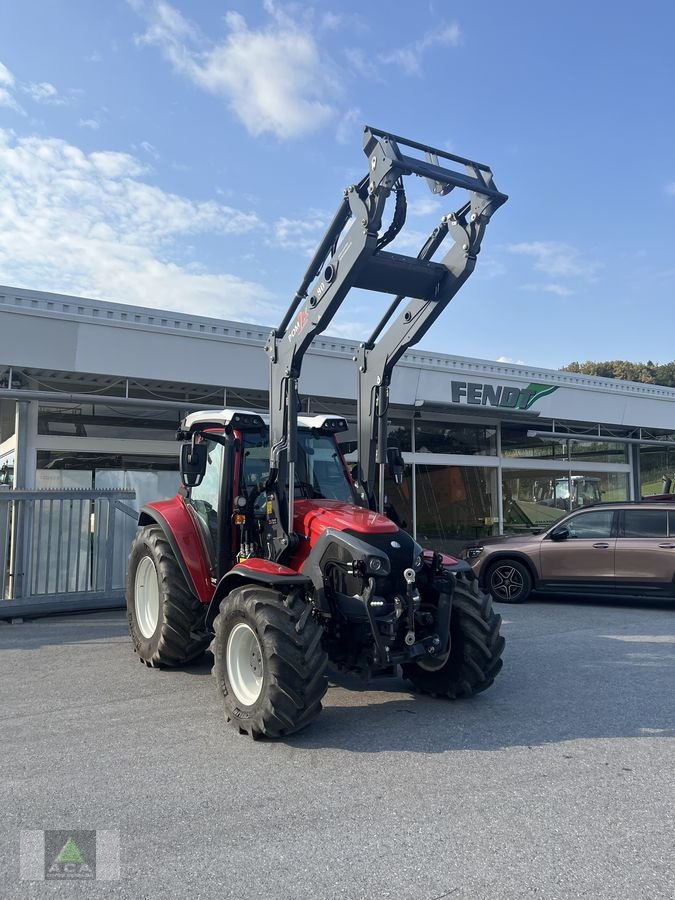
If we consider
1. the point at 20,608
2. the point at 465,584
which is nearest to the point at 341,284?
the point at 465,584

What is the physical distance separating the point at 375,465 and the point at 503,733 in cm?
256

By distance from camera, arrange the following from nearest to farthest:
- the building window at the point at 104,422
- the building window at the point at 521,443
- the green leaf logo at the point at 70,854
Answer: the green leaf logo at the point at 70,854 → the building window at the point at 104,422 → the building window at the point at 521,443

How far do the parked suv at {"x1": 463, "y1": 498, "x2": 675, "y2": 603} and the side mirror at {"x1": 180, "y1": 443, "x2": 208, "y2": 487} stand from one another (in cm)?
660

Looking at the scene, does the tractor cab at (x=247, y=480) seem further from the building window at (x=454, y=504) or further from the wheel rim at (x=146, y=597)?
the building window at (x=454, y=504)

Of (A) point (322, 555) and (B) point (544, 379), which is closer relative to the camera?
(A) point (322, 555)

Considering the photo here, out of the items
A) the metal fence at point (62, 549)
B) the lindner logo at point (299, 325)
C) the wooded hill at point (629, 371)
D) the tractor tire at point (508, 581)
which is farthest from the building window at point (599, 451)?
the wooded hill at point (629, 371)

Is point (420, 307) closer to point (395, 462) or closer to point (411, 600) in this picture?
point (395, 462)

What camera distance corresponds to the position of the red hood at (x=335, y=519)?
525cm

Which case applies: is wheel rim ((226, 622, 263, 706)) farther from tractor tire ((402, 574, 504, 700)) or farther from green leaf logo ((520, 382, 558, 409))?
green leaf logo ((520, 382, 558, 409))

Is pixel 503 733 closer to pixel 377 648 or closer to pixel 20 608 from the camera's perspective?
pixel 377 648

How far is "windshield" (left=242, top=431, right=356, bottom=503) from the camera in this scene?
6305 mm

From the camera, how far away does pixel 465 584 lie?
18.8 feet

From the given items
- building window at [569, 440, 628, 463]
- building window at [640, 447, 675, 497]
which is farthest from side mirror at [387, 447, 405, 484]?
building window at [640, 447, 675, 497]

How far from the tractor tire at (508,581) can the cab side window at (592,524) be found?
983 mm
